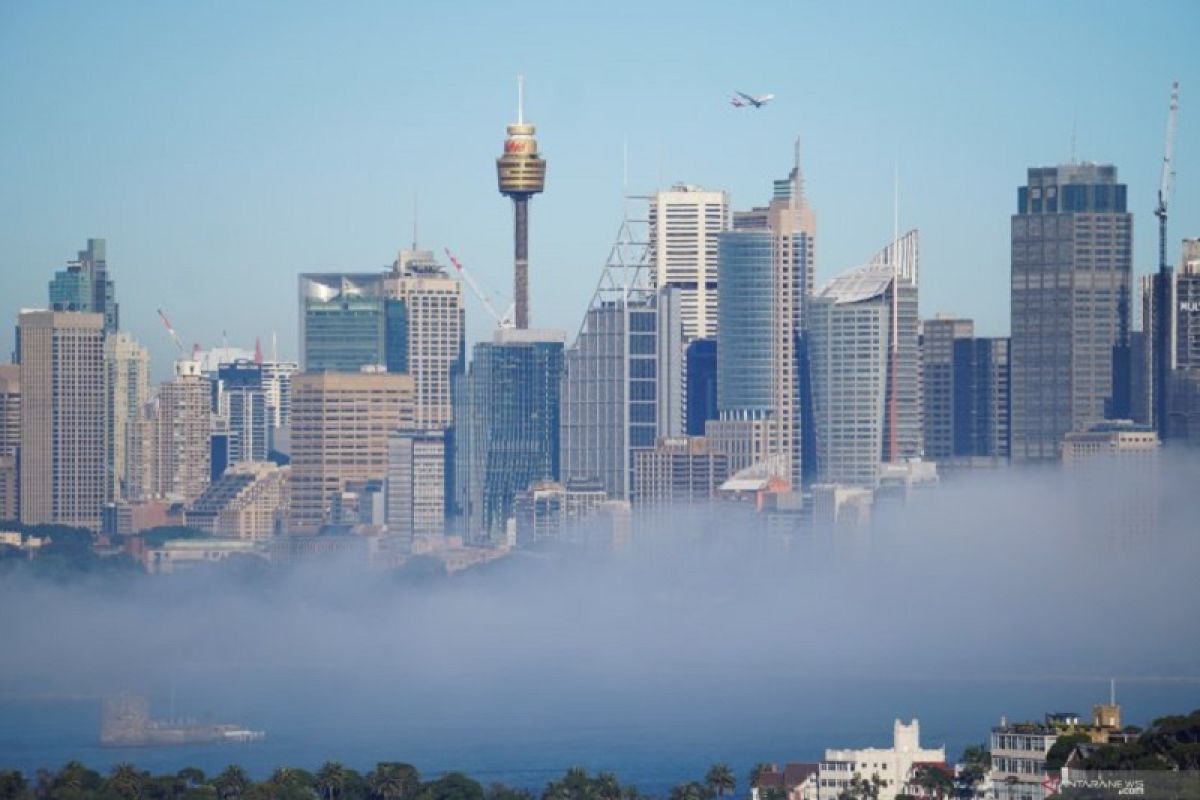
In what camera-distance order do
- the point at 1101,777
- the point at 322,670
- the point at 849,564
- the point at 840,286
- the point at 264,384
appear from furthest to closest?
the point at 264,384, the point at 840,286, the point at 849,564, the point at 322,670, the point at 1101,777

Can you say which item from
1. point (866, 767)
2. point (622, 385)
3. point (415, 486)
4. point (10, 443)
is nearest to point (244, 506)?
point (415, 486)

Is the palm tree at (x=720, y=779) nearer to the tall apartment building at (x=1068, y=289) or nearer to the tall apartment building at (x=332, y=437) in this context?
the tall apartment building at (x=1068, y=289)

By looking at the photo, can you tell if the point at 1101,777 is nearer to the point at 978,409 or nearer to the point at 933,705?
the point at 933,705

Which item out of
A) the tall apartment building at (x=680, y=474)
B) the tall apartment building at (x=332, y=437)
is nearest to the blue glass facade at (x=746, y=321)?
the tall apartment building at (x=680, y=474)

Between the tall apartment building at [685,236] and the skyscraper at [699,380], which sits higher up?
the tall apartment building at [685,236]

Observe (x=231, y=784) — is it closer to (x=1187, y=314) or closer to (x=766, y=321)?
(x=1187, y=314)

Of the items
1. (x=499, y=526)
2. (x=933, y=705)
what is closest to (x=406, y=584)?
(x=499, y=526)
